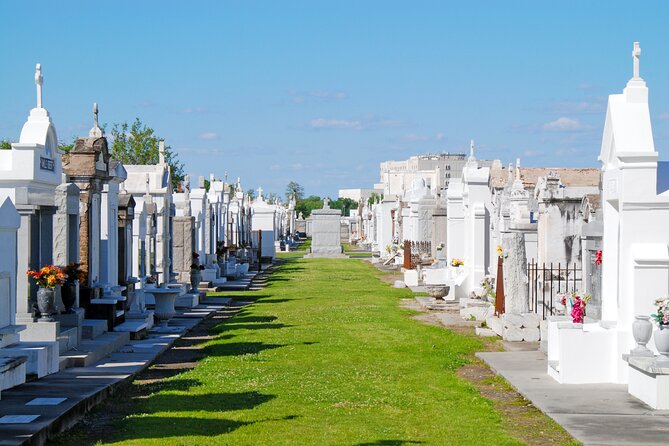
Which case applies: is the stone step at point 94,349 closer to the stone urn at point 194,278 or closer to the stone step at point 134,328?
the stone step at point 134,328

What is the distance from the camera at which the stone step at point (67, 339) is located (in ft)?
46.3

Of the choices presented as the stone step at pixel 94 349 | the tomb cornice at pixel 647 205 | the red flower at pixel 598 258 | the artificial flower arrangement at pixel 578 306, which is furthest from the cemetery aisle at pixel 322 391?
the tomb cornice at pixel 647 205

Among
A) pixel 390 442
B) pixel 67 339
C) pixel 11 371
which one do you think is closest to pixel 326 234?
pixel 67 339

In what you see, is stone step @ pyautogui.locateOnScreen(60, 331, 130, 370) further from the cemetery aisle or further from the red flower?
the red flower

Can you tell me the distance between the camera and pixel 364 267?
44.3 m

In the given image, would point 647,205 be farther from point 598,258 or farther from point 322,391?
point 322,391

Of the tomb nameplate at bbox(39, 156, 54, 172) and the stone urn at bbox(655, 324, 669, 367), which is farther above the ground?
the tomb nameplate at bbox(39, 156, 54, 172)

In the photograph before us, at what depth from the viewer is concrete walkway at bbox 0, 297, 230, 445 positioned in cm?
917

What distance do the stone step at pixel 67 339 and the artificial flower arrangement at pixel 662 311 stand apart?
7320mm

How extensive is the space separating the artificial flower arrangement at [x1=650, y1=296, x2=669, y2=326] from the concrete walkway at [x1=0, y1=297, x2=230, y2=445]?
5.72 m

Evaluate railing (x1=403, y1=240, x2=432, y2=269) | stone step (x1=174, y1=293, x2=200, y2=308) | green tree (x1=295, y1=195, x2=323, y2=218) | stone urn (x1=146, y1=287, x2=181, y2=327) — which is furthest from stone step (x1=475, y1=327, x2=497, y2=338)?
green tree (x1=295, y1=195, x2=323, y2=218)

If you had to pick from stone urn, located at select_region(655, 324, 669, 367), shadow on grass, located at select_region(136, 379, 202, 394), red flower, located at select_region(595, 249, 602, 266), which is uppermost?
red flower, located at select_region(595, 249, 602, 266)

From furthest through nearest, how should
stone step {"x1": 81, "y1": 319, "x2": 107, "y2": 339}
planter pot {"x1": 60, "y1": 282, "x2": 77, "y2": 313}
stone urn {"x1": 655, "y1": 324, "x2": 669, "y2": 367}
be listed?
stone step {"x1": 81, "y1": 319, "x2": 107, "y2": 339} → planter pot {"x1": 60, "y1": 282, "x2": 77, "y2": 313} → stone urn {"x1": 655, "y1": 324, "x2": 669, "y2": 367}

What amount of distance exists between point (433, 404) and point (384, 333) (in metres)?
7.43
